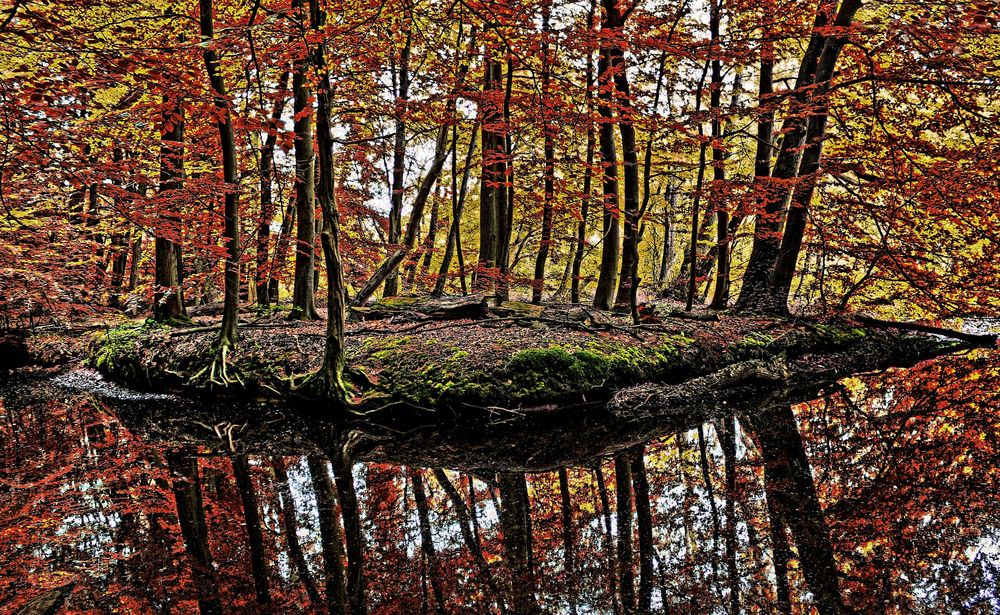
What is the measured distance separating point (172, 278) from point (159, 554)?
929 cm

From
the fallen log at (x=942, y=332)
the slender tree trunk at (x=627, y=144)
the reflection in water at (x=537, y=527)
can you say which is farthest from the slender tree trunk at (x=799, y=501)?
the fallen log at (x=942, y=332)

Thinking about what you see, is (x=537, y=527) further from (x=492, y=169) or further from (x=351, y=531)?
(x=492, y=169)

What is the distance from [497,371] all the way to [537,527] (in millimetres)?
2901

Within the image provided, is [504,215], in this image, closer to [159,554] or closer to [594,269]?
[159,554]

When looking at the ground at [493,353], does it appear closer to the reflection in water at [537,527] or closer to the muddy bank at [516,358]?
the muddy bank at [516,358]

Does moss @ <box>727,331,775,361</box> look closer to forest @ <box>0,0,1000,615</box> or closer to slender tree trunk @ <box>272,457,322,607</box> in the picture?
forest @ <box>0,0,1000,615</box>

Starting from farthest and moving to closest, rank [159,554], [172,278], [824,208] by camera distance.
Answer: [172,278] → [824,208] → [159,554]

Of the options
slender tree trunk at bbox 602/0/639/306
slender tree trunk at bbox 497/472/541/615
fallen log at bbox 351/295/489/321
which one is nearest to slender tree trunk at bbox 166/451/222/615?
slender tree trunk at bbox 497/472/541/615

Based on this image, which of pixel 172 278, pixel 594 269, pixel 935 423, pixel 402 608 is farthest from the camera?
pixel 594 269

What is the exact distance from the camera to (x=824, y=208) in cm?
992

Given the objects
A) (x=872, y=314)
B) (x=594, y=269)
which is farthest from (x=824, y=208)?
(x=594, y=269)

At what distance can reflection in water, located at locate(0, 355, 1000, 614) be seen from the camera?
2.63 m

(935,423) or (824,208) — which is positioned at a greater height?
(824,208)

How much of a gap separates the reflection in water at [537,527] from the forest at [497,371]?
3 cm
